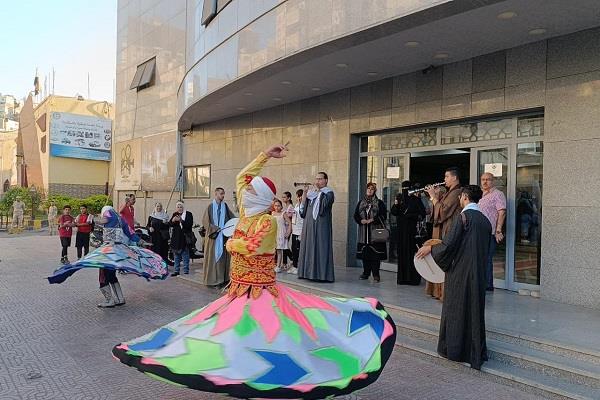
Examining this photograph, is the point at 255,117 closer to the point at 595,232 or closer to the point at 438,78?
the point at 438,78

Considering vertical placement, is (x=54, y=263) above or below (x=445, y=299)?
below

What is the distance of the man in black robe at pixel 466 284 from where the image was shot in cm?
519

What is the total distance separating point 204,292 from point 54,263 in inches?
259

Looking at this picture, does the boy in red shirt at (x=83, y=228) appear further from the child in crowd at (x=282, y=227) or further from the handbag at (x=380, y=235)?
the handbag at (x=380, y=235)

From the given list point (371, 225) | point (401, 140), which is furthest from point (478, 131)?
point (371, 225)

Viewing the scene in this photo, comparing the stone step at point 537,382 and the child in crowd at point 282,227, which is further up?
the child in crowd at point 282,227

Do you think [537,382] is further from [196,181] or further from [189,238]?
[196,181]

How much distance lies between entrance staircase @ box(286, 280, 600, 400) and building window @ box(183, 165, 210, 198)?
12.1 metres

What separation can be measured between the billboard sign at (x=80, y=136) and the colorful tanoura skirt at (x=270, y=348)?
4606cm

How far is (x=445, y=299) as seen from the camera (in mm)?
5410

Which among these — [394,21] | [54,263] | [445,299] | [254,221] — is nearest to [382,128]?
[394,21]

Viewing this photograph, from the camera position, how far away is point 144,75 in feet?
70.4

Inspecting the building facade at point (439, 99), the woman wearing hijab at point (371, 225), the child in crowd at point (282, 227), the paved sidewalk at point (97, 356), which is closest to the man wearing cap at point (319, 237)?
the woman wearing hijab at point (371, 225)

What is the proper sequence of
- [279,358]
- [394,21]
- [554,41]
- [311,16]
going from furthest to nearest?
[311,16], [554,41], [394,21], [279,358]
